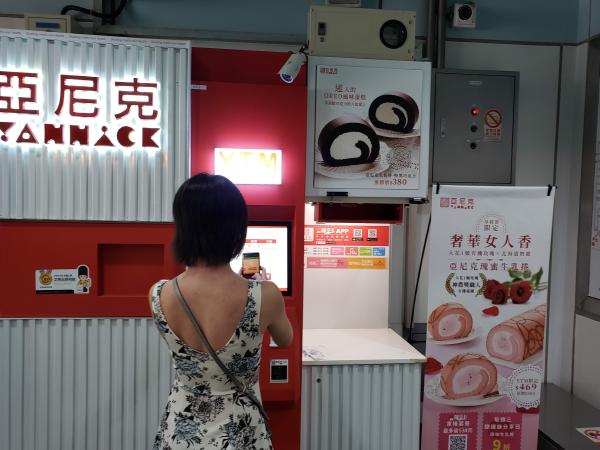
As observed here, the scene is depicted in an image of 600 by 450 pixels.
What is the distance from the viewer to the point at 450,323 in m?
2.68

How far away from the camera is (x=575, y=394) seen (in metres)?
3.48

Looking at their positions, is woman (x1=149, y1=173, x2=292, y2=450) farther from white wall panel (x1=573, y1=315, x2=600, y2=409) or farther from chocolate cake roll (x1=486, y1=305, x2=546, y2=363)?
white wall panel (x1=573, y1=315, x2=600, y2=409)

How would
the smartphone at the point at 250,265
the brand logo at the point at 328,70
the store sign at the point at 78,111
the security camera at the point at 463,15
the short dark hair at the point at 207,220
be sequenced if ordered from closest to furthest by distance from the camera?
the short dark hair at the point at 207,220
the store sign at the point at 78,111
the smartphone at the point at 250,265
the brand logo at the point at 328,70
the security camera at the point at 463,15

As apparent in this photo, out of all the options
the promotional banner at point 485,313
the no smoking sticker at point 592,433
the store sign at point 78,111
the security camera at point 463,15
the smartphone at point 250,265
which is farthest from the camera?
the security camera at point 463,15

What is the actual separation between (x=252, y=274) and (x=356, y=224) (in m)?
0.96

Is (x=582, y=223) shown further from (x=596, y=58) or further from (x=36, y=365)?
(x=36, y=365)

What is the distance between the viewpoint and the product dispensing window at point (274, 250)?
2.42 metres

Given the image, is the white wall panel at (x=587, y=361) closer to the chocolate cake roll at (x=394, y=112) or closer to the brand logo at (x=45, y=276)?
the chocolate cake roll at (x=394, y=112)

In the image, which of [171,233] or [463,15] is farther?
[463,15]

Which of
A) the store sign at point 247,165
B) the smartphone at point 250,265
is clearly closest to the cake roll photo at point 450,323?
the smartphone at point 250,265

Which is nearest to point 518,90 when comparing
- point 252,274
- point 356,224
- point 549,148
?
point 549,148

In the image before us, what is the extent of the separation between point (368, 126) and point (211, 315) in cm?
142

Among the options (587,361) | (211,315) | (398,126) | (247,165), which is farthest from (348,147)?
(587,361)

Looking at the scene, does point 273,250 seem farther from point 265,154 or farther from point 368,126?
point 368,126
